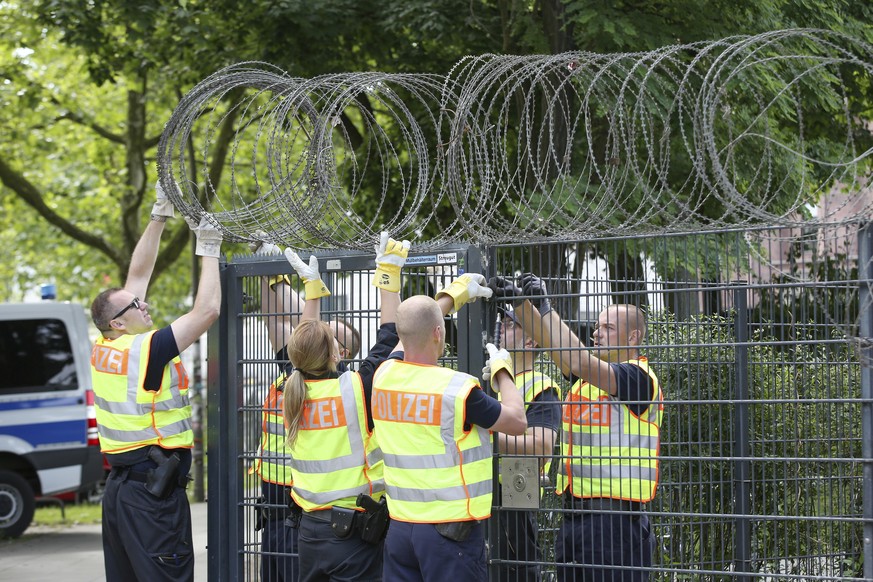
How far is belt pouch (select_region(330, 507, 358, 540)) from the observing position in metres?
4.87

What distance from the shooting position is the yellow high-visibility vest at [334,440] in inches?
195

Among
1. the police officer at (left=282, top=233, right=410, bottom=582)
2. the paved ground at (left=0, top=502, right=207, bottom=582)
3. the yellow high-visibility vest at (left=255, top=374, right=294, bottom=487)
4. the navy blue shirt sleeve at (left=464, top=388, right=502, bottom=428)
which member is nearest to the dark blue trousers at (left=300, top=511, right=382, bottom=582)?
the police officer at (left=282, top=233, right=410, bottom=582)

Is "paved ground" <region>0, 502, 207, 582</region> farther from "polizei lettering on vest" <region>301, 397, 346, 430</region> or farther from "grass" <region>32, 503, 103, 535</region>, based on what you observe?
"polizei lettering on vest" <region>301, 397, 346, 430</region>

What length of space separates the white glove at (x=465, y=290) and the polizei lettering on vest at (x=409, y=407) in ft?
1.94

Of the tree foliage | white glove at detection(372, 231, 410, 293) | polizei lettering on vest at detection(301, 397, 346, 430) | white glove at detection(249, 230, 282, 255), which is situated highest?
the tree foliage

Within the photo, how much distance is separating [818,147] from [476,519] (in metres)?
6.23

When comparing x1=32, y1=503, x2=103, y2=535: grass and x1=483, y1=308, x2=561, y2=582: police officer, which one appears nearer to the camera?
x1=483, y1=308, x2=561, y2=582: police officer

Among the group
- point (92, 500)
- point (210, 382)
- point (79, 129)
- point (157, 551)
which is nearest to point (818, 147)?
point (210, 382)

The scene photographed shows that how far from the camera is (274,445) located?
230 inches

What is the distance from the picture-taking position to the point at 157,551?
543 centimetres

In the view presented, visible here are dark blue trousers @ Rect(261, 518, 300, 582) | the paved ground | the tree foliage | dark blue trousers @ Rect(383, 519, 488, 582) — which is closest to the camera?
dark blue trousers @ Rect(383, 519, 488, 582)

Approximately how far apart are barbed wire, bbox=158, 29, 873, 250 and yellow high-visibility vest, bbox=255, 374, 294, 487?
873mm

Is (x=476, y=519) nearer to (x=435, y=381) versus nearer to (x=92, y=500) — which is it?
(x=435, y=381)

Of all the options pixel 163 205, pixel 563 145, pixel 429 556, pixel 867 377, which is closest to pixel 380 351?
pixel 429 556
